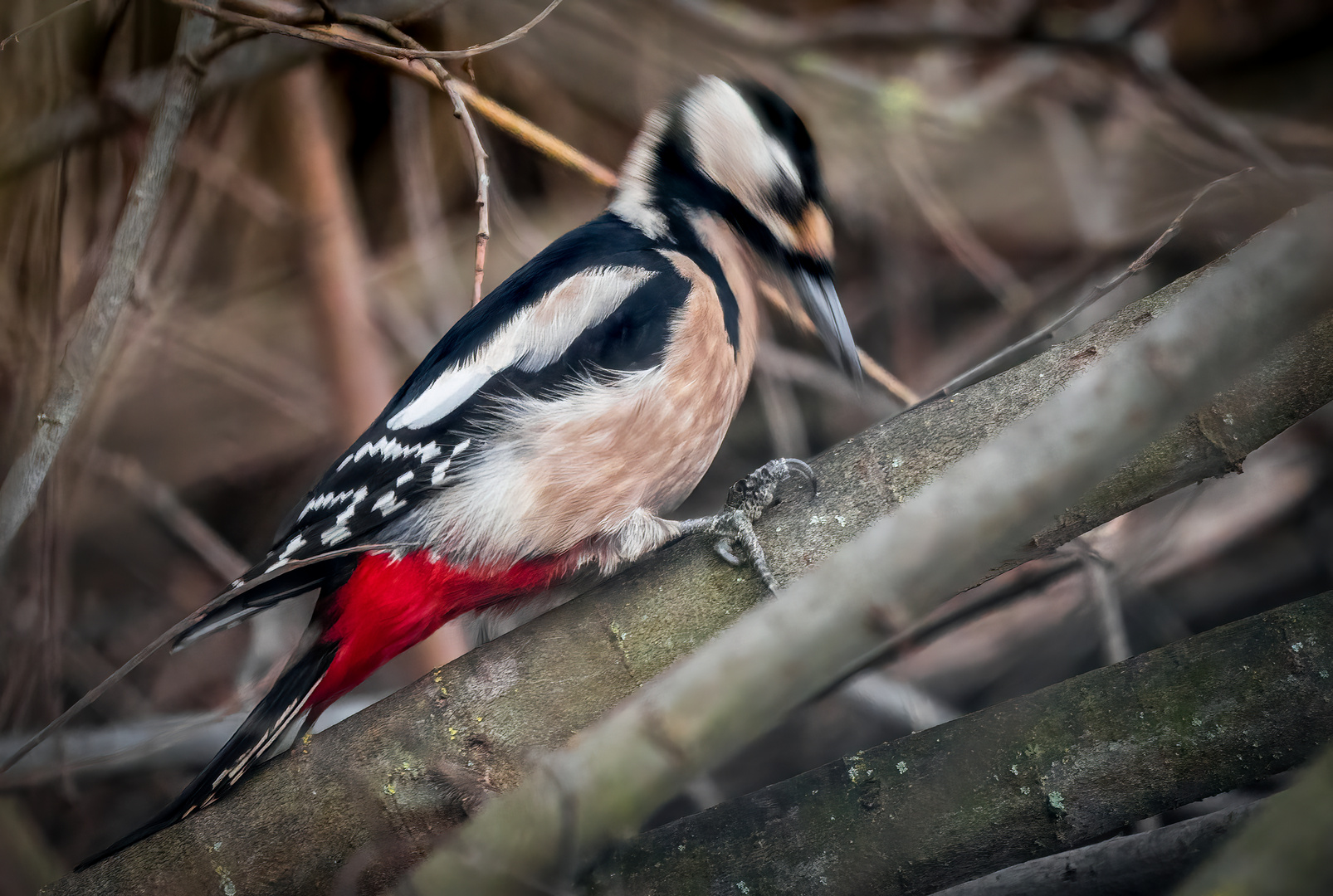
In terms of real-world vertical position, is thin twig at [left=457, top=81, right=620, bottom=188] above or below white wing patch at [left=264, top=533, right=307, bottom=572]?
above

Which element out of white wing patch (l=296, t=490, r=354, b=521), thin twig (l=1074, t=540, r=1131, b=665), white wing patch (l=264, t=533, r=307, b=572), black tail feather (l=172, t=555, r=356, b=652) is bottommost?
thin twig (l=1074, t=540, r=1131, b=665)

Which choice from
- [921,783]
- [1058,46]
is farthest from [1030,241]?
[921,783]

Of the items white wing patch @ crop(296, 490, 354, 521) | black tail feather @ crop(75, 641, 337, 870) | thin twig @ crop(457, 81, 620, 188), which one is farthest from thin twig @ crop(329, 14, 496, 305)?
black tail feather @ crop(75, 641, 337, 870)

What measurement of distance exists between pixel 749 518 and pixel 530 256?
34.8 inches

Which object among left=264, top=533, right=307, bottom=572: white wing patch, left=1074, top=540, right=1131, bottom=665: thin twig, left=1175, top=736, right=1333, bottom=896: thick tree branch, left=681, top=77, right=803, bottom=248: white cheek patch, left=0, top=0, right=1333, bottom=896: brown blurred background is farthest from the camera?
left=0, top=0, right=1333, bottom=896: brown blurred background

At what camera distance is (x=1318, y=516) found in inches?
82.4

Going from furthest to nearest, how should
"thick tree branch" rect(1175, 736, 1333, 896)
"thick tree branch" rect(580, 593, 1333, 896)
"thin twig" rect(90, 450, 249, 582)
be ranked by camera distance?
Answer: "thin twig" rect(90, 450, 249, 582) → "thick tree branch" rect(580, 593, 1333, 896) → "thick tree branch" rect(1175, 736, 1333, 896)

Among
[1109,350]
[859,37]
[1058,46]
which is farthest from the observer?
[859,37]

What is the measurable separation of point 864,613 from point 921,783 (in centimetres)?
53

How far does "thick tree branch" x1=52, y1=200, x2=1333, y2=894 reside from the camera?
98 cm

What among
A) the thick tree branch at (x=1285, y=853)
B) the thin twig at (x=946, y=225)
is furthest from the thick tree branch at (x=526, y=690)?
the thin twig at (x=946, y=225)

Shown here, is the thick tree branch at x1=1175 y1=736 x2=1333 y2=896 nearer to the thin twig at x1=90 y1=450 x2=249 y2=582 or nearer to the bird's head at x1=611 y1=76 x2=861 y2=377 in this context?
the bird's head at x1=611 y1=76 x2=861 y2=377

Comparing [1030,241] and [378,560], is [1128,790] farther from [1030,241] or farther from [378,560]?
[1030,241]

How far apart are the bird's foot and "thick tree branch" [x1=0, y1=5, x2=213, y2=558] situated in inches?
30.3
